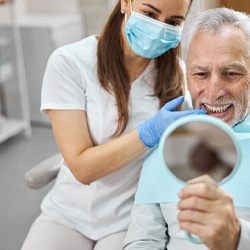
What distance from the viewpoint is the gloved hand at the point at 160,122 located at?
4.03ft

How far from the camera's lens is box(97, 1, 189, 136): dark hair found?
61.9 inches

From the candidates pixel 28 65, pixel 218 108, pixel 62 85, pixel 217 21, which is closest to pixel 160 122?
pixel 218 108

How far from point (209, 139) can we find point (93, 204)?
2.87 ft

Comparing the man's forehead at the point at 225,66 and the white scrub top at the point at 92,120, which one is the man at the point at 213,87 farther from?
the white scrub top at the point at 92,120

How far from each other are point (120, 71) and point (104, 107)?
0.44 feet

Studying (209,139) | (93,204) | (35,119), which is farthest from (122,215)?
(35,119)

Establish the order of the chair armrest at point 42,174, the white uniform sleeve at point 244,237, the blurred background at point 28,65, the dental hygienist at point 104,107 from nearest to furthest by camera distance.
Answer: the white uniform sleeve at point 244,237 → the dental hygienist at point 104,107 → the chair armrest at point 42,174 → the blurred background at point 28,65

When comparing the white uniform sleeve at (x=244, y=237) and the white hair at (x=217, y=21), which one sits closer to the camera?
the white uniform sleeve at (x=244, y=237)

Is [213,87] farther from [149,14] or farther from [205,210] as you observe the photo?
[205,210]

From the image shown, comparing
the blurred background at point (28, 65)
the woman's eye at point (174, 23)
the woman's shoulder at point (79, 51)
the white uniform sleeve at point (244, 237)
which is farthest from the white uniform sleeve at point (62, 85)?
the blurred background at point (28, 65)

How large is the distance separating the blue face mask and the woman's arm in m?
0.28

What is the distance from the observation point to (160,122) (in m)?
1.26

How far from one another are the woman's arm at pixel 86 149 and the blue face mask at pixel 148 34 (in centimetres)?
28

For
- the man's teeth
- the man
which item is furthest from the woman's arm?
the man's teeth
